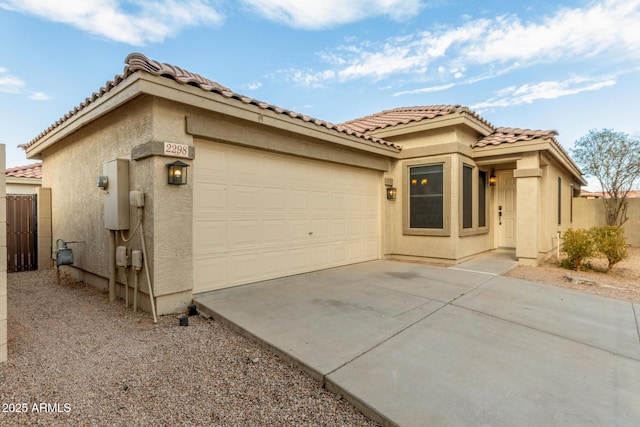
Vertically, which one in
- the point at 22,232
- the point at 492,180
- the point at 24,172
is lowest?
the point at 22,232

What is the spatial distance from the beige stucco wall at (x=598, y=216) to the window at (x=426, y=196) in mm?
11417

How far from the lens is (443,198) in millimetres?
7426

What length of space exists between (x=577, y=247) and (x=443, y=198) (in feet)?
10.7

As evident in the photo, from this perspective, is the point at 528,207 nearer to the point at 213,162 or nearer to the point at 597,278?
the point at 597,278

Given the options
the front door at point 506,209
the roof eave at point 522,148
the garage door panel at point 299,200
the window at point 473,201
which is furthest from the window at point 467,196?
the garage door panel at point 299,200

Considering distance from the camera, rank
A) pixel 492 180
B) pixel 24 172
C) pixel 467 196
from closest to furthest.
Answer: pixel 467 196, pixel 492 180, pixel 24 172

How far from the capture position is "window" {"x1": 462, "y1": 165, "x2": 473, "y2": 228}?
763 cm

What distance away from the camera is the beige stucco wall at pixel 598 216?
509 inches

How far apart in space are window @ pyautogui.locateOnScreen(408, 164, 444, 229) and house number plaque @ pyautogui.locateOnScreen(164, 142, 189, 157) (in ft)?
18.8

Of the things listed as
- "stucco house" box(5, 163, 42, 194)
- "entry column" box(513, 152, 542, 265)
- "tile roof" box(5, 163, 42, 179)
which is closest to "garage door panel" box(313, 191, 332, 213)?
"entry column" box(513, 152, 542, 265)

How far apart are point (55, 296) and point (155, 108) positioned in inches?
155

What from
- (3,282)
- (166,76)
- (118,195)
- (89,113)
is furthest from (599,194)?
(3,282)

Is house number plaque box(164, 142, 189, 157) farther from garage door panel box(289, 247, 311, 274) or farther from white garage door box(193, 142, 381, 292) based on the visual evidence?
garage door panel box(289, 247, 311, 274)

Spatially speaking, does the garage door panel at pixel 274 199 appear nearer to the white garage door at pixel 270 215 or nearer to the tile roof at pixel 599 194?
the white garage door at pixel 270 215
